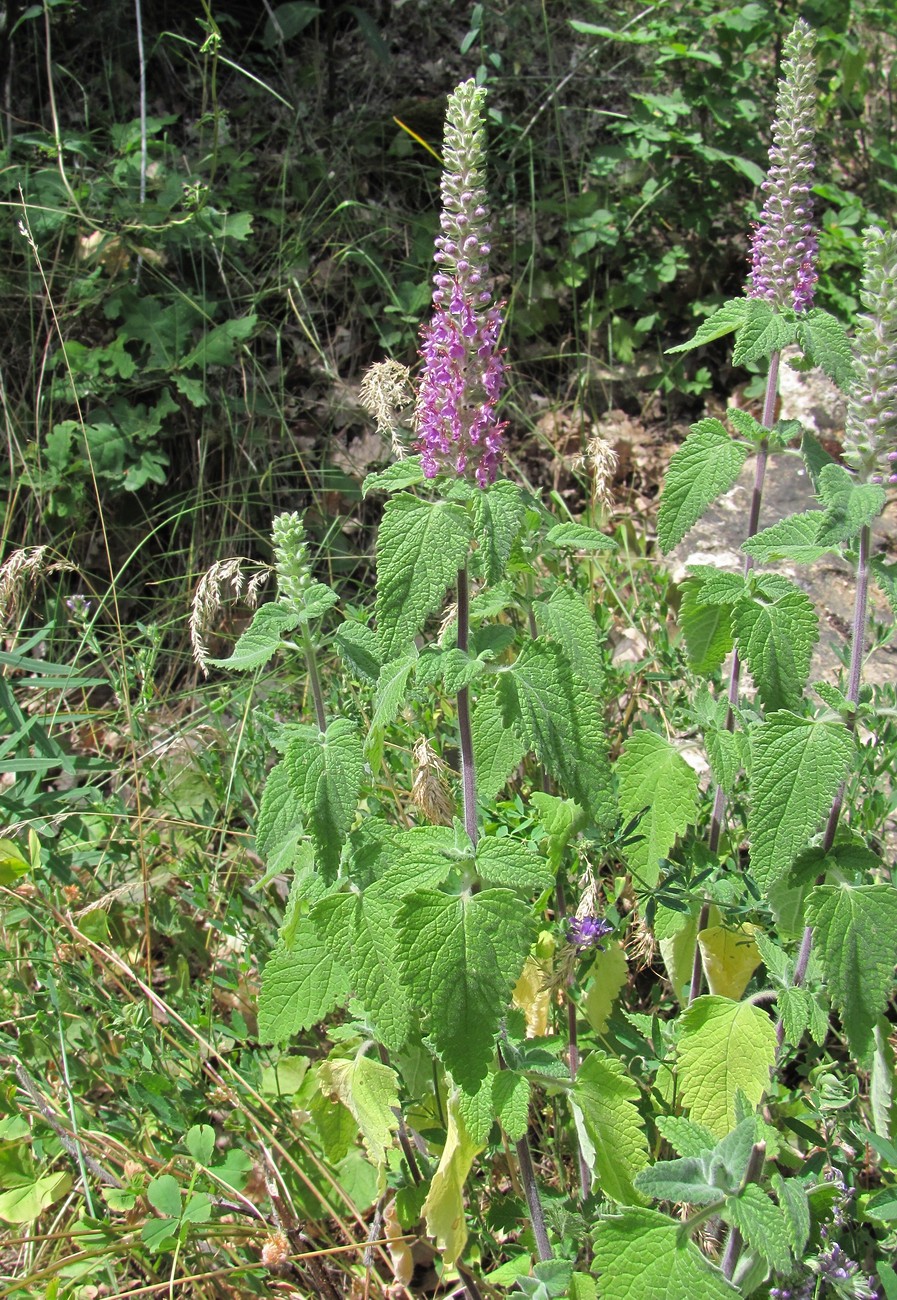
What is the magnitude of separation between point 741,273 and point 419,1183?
4.09 metres

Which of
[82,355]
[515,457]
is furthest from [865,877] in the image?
[82,355]

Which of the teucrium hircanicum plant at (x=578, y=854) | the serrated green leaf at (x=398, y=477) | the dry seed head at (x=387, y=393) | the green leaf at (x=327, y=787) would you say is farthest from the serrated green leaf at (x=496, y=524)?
the dry seed head at (x=387, y=393)

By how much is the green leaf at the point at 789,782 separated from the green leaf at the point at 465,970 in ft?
1.26

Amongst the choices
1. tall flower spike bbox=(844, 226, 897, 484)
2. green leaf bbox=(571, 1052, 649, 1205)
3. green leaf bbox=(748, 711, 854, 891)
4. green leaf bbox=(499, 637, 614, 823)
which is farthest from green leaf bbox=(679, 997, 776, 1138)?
tall flower spike bbox=(844, 226, 897, 484)

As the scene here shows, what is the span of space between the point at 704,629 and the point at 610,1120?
35.6 inches

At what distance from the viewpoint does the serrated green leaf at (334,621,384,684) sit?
1796 mm

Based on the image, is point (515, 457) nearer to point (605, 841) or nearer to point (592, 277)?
point (592, 277)

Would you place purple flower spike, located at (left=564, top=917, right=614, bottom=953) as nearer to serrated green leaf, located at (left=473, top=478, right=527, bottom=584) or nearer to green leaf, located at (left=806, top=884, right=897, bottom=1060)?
green leaf, located at (left=806, top=884, right=897, bottom=1060)

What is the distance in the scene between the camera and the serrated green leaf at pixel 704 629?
1.94 m

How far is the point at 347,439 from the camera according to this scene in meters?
4.40

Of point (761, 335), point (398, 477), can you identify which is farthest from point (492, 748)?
point (761, 335)

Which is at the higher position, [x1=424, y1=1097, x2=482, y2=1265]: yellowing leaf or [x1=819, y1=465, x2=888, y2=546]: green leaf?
[x1=819, y1=465, x2=888, y2=546]: green leaf

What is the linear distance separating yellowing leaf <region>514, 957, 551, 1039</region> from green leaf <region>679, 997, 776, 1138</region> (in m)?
0.28

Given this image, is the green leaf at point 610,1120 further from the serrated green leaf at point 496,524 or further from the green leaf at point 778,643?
the serrated green leaf at point 496,524
